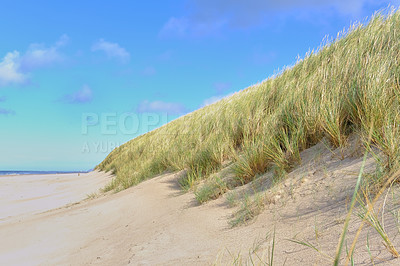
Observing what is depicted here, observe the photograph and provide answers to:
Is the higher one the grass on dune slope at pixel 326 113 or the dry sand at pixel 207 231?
the grass on dune slope at pixel 326 113

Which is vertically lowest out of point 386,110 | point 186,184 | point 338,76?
point 186,184

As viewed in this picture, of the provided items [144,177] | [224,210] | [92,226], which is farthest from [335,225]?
[144,177]

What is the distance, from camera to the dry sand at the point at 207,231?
5.77ft

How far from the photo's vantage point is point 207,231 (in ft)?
8.35

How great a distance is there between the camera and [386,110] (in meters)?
2.56

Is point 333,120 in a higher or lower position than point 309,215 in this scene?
higher

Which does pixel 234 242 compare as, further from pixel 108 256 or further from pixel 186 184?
pixel 186 184

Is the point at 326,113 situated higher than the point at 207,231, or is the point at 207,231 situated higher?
the point at 326,113

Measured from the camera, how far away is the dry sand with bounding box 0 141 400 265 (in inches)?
69.2

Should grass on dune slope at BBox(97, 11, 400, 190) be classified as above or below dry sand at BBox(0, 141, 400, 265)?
above

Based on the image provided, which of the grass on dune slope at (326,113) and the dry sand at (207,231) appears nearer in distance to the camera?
the dry sand at (207,231)

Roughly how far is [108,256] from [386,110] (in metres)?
2.84

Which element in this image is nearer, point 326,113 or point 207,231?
point 207,231

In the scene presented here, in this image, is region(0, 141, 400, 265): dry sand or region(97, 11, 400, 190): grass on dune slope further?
region(97, 11, 400, 190): grass on dune slope
